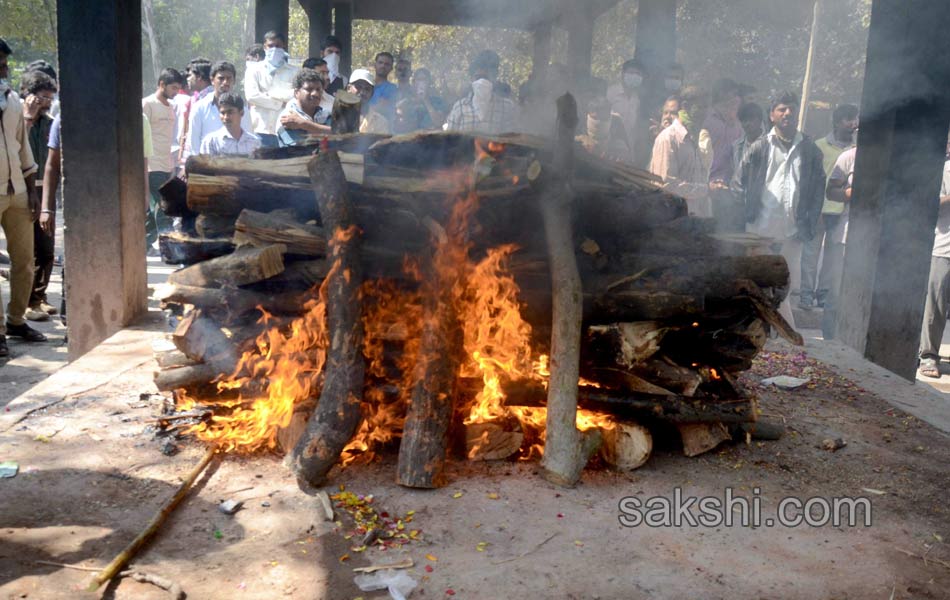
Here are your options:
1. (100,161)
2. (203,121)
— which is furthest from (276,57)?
(100,161)

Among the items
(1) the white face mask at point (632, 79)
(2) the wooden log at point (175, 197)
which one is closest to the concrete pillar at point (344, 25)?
(1) the white face mask at point (632, 79)

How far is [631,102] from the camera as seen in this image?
1054 cm

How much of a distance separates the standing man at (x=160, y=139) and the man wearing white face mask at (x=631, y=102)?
599cm

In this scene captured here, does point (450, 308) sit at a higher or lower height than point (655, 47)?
lower

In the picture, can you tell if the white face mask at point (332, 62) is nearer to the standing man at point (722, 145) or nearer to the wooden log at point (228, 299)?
the standing man at point (722, 145)

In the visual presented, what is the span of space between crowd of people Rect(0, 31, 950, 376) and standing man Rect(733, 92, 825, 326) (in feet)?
0.04

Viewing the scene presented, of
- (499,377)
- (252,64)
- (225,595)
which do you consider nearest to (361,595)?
(225,595)

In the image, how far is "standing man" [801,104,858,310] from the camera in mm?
A: 9984

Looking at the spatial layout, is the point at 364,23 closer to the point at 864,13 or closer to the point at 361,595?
the point at 864,13

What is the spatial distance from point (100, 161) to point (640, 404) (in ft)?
15.3

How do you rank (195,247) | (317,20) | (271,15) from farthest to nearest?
(317,20) < (271,15) < (195,247)

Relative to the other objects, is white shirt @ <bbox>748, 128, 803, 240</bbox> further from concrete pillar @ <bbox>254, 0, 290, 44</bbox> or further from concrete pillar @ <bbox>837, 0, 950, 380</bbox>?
concrete pillar @ <bbox>254, 0, 290, 44</bbox>

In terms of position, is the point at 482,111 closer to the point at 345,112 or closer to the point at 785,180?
the point at 785,180

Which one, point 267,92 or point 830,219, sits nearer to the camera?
point 830,219
